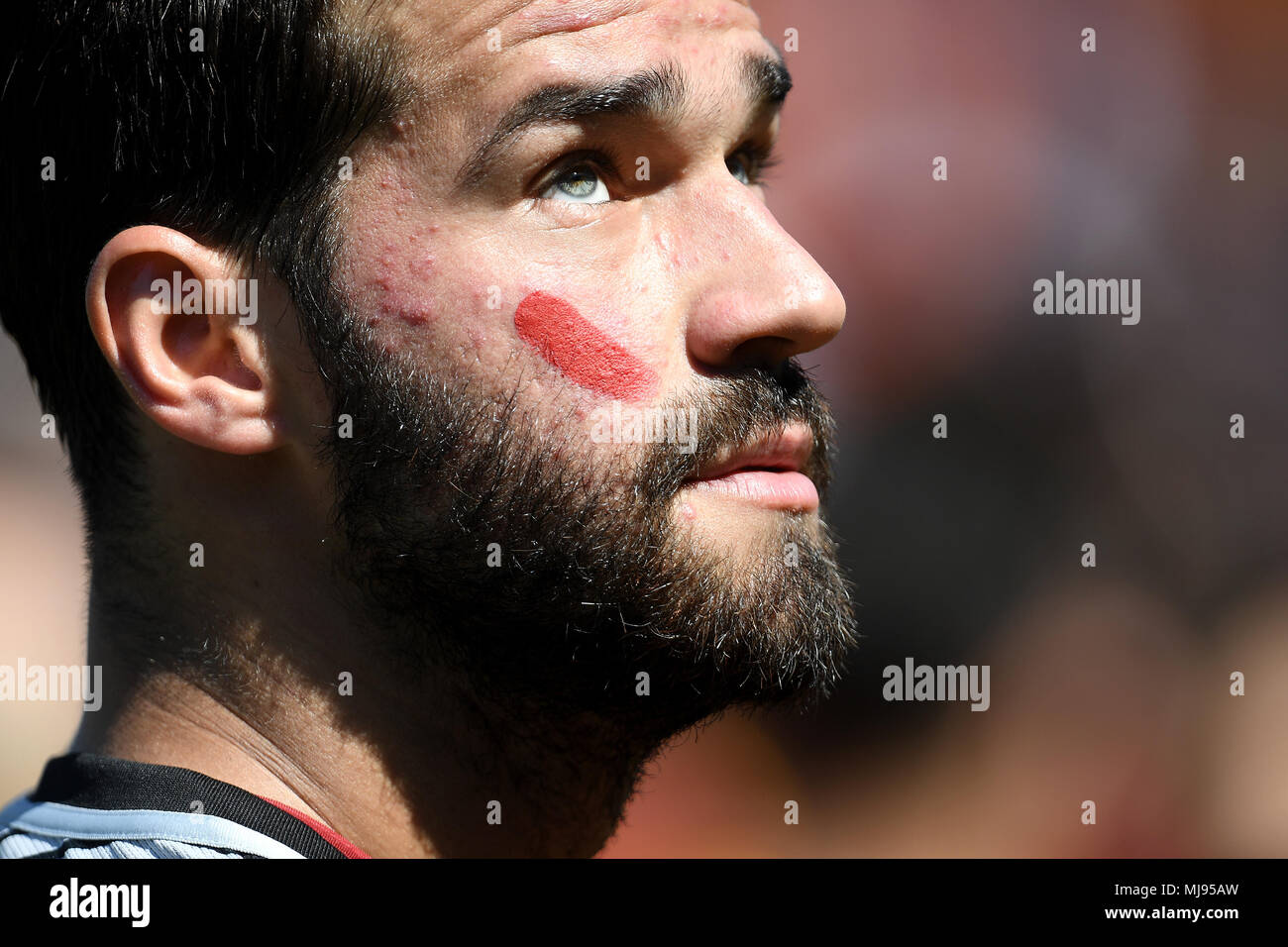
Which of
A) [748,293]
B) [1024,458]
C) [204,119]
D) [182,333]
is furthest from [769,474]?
[1024,458]

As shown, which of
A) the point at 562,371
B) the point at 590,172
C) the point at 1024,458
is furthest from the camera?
the point at 1024,458

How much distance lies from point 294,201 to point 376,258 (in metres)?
0.21

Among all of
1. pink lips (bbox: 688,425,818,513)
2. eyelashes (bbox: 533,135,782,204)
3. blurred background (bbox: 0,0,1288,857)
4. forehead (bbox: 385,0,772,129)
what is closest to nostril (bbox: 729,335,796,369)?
pink lips (bbox: 688,425,818,513)

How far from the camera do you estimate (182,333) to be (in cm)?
227

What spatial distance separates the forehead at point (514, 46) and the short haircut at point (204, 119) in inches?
2.6

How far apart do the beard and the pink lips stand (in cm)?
4

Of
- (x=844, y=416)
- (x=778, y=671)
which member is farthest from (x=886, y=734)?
(x=778, y=671)

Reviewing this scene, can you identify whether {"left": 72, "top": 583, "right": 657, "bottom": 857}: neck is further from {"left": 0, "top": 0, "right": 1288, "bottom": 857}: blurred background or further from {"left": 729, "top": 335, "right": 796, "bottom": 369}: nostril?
{"left": 0, "top": 0, "right": 1288, "bottom": 857}: blurred background

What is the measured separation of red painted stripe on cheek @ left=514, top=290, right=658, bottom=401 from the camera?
7.22 ft

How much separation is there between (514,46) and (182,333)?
87 centimetres

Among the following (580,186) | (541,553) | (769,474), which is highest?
(580,186)

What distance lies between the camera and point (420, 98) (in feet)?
7.36

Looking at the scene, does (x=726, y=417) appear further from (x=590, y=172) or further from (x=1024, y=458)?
(x=1024, y=458)
